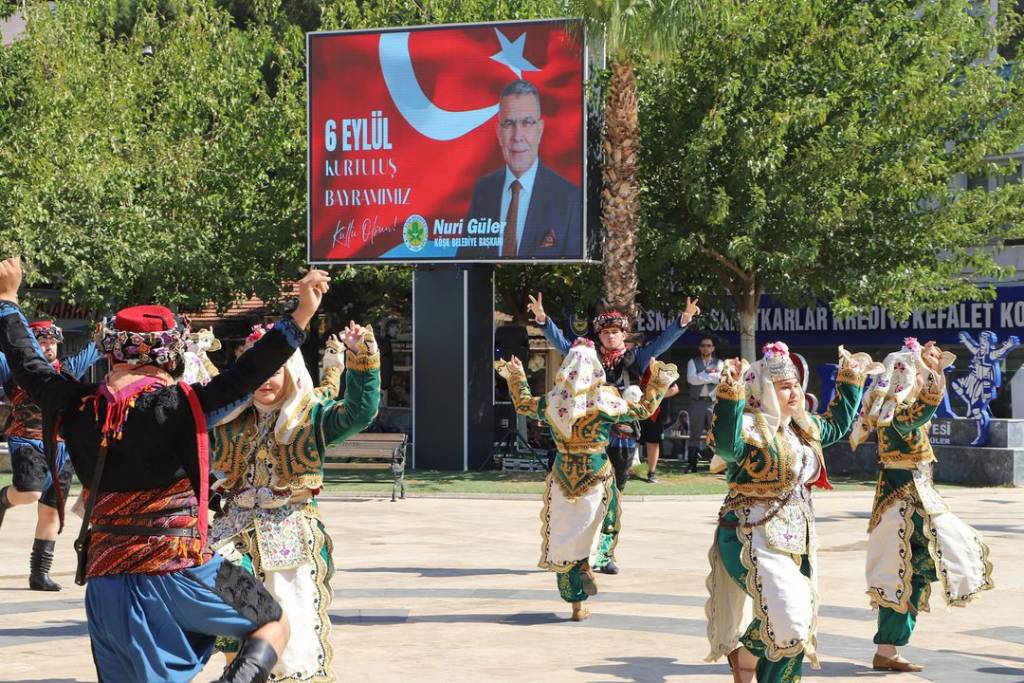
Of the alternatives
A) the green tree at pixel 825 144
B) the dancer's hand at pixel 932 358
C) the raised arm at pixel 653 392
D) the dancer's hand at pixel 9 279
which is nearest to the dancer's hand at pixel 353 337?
the dancer's hand at pixel 9 279

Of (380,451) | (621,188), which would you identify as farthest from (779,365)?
(621,188)

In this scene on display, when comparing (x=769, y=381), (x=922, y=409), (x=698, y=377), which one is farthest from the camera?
(x=698, y=377)

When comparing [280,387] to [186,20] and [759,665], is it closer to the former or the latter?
[759,665]

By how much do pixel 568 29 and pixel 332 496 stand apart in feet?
25.9

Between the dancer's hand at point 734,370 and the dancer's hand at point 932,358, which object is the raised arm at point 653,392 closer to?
the dancer's hand at point 932,358

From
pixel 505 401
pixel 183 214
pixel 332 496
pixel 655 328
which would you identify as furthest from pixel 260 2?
pixel 332 496

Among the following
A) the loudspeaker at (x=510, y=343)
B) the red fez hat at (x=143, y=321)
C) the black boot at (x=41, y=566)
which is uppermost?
the loudspeaker at (x=510, y=343)

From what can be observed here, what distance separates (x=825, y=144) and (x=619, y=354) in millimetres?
12111

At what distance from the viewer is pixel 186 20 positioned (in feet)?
119

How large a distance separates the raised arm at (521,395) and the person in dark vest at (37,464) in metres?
3.18

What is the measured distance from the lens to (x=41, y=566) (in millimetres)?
11250

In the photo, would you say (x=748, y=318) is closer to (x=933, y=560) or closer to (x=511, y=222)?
(x=511, y=222)

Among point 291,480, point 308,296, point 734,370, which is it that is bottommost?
point 291,480

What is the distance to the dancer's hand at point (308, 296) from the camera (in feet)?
17.3
